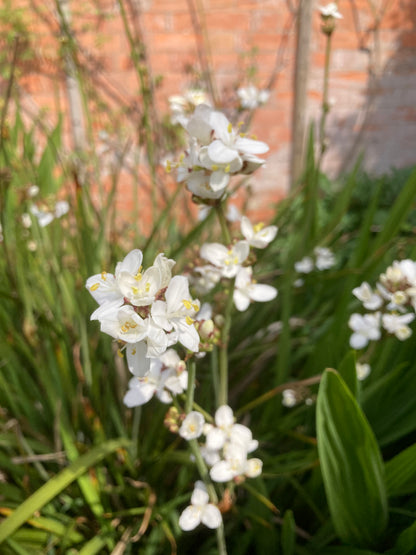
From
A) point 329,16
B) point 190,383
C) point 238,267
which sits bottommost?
point 190,383

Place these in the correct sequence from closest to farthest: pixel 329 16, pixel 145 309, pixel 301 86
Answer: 1. pixel 145 309
2. pixel 329 16
3. pixel 301 86

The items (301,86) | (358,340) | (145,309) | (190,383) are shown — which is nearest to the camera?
(145,309)

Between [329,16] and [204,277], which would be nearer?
[204,277]

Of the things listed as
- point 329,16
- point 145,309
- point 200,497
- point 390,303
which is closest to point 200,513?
point 200,497

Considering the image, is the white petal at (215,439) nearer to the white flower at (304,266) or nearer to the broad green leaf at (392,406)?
the broad green leaf at (392,406)

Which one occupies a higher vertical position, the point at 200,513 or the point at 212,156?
the point at 212,156

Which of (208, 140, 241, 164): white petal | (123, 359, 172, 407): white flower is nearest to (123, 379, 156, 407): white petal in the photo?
(123, 359, 172, 407): white flower

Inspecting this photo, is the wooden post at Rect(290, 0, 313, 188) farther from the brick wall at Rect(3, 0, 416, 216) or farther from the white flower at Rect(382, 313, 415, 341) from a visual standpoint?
the white flower at Rect(382, 313, 415, 341)

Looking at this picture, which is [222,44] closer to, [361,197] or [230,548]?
[361,197]

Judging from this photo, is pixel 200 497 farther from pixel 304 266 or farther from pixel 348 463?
pixel 304 266
